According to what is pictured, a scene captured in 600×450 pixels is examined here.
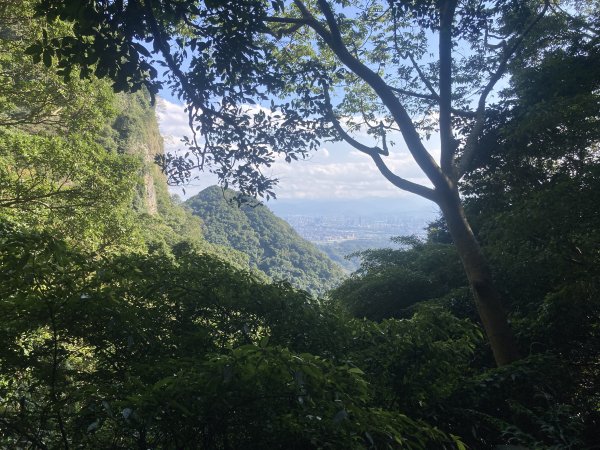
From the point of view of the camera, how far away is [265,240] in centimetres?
8244

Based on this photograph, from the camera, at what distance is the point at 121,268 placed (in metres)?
2.91

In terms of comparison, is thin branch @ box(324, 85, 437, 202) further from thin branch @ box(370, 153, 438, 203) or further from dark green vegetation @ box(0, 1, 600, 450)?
dark green vegetation @ box(0, 1, 600, 450)

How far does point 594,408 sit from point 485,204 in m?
5.82

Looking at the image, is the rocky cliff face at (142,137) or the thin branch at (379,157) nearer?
the thin branch at (379,157)

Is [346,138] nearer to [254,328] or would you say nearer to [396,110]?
[396,110]

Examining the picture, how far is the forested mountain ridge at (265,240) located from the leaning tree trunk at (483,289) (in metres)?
65.9

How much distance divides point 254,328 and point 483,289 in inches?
139

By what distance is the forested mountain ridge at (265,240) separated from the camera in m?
75.4

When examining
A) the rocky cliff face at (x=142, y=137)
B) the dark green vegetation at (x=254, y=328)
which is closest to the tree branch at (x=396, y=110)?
the dark green vegetation at (x=254, y=328)

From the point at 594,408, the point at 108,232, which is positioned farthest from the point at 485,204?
the point at 108,232

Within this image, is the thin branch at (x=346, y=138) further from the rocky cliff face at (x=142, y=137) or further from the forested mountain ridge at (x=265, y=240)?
the forested mountain ridge at (x=265, y=240)

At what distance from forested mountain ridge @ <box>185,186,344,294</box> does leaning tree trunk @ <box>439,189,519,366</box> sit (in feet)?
216

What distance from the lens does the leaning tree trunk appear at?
4965 mm

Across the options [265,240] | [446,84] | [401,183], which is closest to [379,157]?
[401,183]
